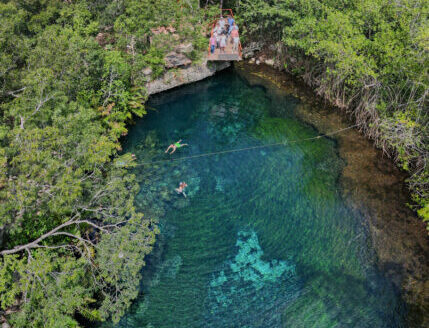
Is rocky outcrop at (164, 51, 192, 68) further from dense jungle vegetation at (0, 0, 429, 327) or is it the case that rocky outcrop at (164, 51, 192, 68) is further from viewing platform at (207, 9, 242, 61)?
viewing platform at (207, 9, 242, 61)

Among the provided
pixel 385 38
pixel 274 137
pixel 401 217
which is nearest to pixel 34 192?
pixel 274 137

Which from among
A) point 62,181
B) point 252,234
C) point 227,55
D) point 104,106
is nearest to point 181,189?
point 252,234

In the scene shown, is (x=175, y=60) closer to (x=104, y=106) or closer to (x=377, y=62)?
(x=104, y=106)

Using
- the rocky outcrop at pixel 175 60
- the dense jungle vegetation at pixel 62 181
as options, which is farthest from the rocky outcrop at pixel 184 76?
the dense jungle vegetation at pixel 62 181

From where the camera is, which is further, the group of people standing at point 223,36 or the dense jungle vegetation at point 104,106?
the group of people standing at point 223,36

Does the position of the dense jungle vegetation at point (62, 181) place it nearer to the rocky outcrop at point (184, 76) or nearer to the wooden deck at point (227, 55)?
the rocky outcrop at point (184, 76)
